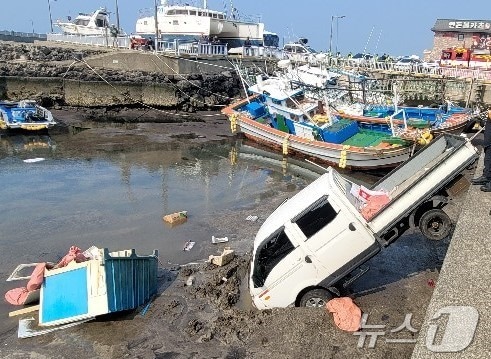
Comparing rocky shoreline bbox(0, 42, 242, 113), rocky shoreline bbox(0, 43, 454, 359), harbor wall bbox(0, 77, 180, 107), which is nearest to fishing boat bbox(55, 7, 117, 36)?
rocky shoreline bbox(0, 42, 242, 113)

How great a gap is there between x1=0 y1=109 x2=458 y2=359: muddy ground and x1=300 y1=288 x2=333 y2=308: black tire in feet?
1.00

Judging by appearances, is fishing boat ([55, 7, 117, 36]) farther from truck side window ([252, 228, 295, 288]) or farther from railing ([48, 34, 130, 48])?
truck side window ([252, 228, 295, 288])

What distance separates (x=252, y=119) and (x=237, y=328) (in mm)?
17323

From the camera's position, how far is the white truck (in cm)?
656

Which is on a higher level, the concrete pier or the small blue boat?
the concrete pier

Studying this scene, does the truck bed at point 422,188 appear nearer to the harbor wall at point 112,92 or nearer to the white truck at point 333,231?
the white truck at point 333,231

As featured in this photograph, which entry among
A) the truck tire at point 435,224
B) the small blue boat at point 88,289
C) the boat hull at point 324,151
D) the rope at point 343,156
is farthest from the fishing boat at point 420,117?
the small blue boat at point 88,289

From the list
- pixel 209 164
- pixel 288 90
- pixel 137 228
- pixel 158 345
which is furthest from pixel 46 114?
pixel 158 345

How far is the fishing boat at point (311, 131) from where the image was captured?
1762 cm

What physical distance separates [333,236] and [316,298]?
3.36 ft

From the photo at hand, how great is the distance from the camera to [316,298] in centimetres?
684

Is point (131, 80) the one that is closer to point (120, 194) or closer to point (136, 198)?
point (120, 194)

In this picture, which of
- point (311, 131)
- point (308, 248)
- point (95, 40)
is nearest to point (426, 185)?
point (308, 248)

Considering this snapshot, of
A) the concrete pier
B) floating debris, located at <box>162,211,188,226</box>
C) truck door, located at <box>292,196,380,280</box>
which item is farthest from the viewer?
floating debris, located at <box>162,211,188,226</box>
